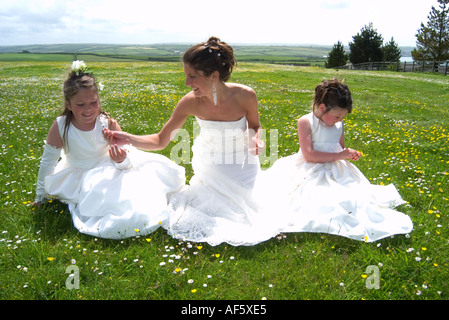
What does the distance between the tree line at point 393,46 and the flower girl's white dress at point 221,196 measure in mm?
58252

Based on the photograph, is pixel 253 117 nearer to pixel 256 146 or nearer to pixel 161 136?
pixel 256 146

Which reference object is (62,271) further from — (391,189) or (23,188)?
(391,189)

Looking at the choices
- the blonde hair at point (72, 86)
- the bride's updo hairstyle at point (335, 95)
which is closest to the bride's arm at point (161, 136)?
the blonde hair at point (72, 86)

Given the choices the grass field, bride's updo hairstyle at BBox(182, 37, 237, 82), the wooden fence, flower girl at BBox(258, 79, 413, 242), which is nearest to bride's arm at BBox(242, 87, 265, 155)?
flower girl at BBox(258, 79, 413, 242)

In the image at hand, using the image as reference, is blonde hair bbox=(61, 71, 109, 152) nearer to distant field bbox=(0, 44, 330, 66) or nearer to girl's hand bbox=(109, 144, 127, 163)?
girl's hand bbox=(109, 144, 127, 163)

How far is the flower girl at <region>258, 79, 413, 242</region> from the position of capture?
4.11 m

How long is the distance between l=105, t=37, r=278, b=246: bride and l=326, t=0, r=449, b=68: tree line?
58114mm

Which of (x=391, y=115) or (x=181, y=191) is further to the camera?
(x=391, y=115)

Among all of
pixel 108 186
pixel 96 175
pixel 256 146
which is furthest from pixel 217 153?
pixel 96 175

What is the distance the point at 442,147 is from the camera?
7293 millimetres

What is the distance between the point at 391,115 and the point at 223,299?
9.97 metres

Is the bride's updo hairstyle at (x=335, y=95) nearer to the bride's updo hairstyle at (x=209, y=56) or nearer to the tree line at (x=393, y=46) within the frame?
the bride's updo hairstyle at (x=209, y=56)

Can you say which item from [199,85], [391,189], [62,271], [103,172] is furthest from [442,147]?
[62,271]
